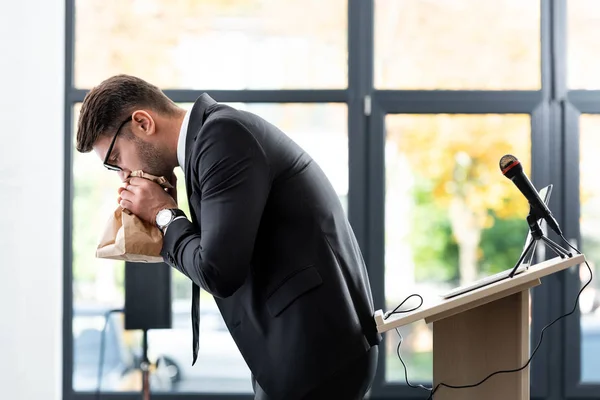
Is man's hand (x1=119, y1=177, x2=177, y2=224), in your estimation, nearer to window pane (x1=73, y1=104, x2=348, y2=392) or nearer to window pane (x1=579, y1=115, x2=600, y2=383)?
window pane (x1=73, y1=104, x2=348, y2=392)

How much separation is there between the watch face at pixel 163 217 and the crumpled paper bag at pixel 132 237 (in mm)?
49

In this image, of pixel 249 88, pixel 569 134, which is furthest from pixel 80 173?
pixel 569 134

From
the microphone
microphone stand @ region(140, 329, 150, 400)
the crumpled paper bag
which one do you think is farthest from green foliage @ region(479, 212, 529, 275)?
the crumpled paper bag

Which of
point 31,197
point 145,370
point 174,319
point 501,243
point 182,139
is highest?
point 182,139

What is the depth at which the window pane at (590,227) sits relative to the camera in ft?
12.0

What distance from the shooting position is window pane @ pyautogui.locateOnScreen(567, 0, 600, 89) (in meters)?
3.67

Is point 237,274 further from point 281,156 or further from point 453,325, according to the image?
point 453,325

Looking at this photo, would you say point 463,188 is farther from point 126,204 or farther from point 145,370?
point 126,204

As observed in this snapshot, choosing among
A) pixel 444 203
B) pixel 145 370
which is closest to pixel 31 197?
pixel 145 370

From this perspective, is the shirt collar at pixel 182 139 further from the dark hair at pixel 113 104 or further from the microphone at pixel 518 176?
the microphone at pixel 518 176

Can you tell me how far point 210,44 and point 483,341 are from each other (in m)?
2.45

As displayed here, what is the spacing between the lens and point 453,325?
167 centimetres

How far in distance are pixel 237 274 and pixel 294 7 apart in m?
2.52

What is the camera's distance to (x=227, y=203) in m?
1.39
